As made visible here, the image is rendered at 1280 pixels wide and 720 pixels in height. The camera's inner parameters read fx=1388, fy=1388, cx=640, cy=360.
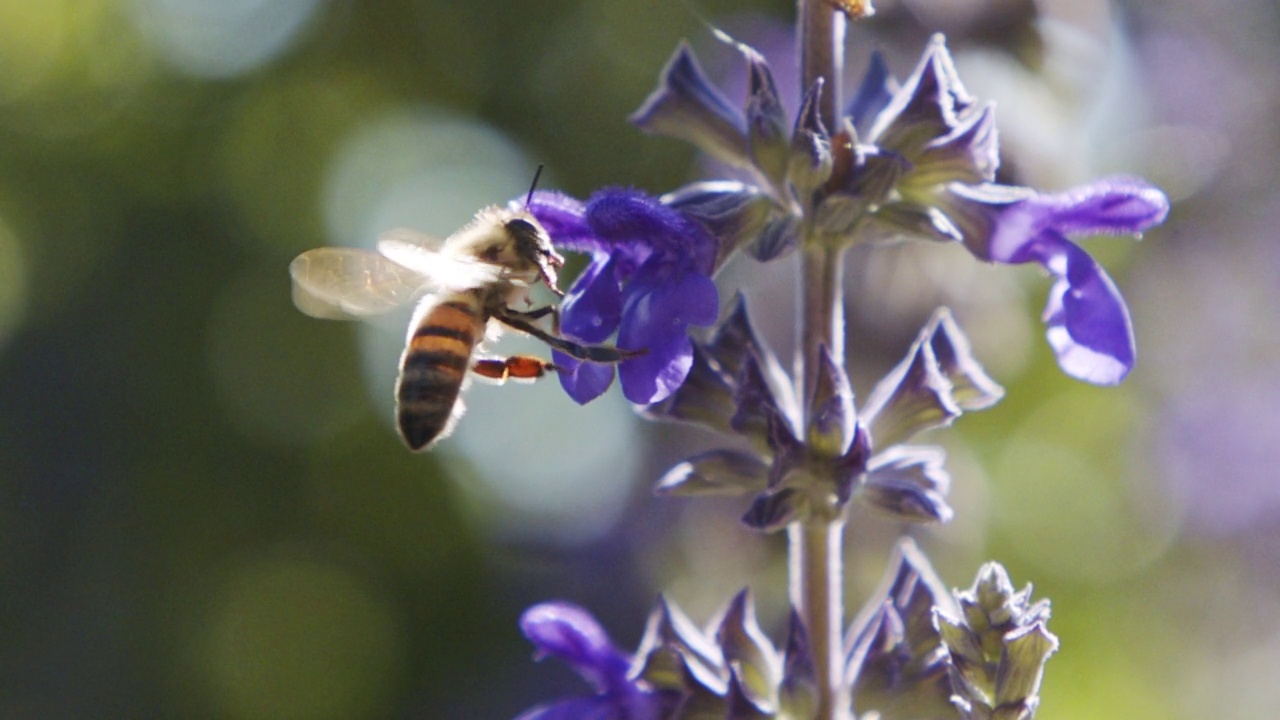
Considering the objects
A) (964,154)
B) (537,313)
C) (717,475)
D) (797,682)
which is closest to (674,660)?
(797,682)

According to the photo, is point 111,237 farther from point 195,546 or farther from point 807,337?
point 807,337

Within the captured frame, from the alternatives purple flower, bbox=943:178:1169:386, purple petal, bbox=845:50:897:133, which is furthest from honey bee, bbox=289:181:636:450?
purple flower, bbox=943:178:1169:386

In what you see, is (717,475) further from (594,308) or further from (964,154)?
(964,154)

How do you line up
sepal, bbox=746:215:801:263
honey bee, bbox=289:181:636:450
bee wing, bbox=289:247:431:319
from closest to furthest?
sepal, bbox=746:215:801:263 → honey bee, bbox=289:181:636:450 → bee wing, bbox=289:247:431:319

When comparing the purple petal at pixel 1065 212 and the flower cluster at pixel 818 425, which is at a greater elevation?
the purple petal at pixel 1065 212

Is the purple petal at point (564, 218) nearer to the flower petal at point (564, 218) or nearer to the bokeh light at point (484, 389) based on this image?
the flower petal at point (564, 218)

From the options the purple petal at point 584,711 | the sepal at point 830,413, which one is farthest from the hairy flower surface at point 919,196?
the purple petal at point 584,711

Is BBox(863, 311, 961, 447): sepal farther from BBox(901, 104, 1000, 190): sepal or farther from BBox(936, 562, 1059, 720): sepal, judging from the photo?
BBox(936, 562, 1059, 720): sepal
